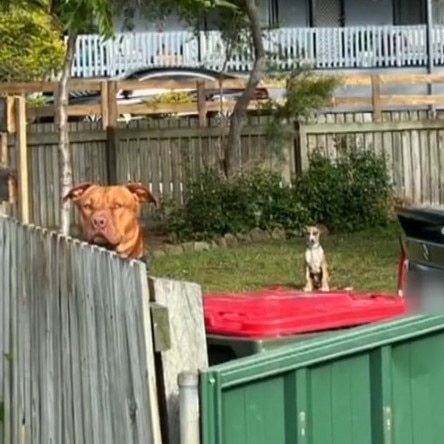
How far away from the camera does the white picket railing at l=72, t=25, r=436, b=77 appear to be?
31.2m

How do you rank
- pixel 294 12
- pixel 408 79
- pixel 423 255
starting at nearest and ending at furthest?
pixel 423 255, pixel 408 79, pixel 294 12

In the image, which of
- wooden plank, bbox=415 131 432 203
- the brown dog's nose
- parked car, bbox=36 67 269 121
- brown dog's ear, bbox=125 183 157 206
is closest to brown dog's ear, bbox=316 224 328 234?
wooden plank, bbox=415 131 432 203

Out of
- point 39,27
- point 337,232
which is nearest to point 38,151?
point 337,232

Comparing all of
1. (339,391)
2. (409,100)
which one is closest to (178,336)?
(339,391)

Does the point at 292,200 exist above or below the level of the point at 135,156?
below

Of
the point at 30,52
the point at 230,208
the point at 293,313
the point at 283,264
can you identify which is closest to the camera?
the point at 293,313

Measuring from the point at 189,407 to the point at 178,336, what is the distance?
0.31m

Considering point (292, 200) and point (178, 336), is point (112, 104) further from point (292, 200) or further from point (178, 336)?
point (178, 336)

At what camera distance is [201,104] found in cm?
2047

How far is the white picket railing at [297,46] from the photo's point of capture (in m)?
31.2

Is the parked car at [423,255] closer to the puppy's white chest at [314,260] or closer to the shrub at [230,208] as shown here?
the puppy's white chest at [314,260]

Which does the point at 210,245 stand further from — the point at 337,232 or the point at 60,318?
the point at 60,318

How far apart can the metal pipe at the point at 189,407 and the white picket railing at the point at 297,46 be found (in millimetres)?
25433

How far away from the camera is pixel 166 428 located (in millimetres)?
4320
